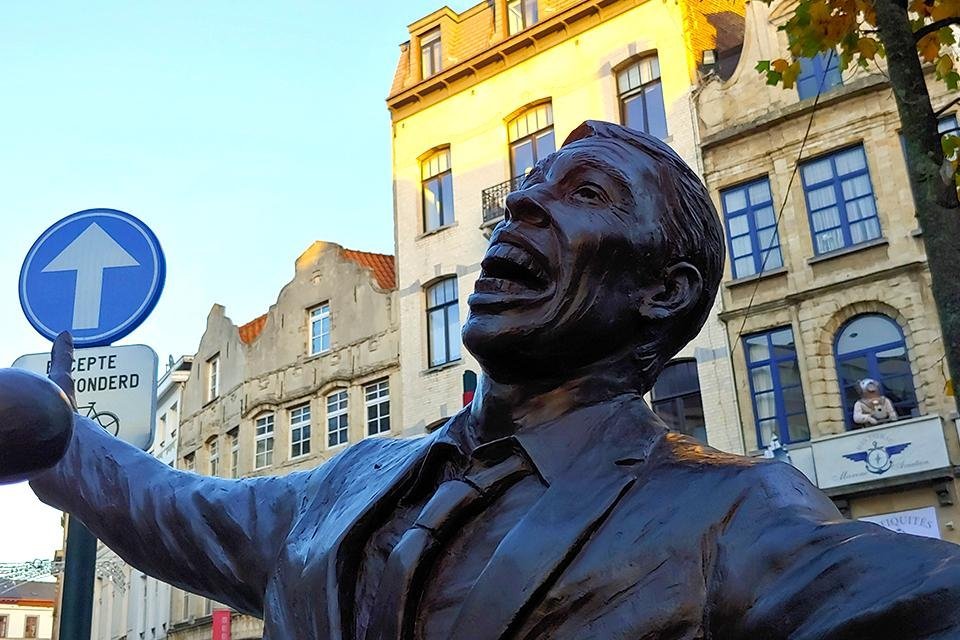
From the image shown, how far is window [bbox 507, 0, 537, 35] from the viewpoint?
19859mm

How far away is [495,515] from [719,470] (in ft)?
0.90

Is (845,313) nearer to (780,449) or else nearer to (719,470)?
(780,449)

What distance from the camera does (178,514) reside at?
1524 millimetres

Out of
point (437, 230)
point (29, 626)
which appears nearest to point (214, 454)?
point (437, 230)

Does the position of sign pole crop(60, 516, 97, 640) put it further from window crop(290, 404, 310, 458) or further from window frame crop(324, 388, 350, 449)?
window crop(290, 404, 310, 458)

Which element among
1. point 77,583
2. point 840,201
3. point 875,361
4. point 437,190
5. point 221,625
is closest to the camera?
point 77,583

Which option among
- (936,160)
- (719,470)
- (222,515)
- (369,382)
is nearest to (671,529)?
(719,470)

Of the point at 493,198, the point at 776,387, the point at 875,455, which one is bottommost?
the point at 875,455

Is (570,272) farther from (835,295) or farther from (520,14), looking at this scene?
(520,14)

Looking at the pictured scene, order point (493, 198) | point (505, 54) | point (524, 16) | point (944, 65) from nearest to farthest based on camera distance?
point (944, 65)
point (493, 198)
point (505, 54)
point (524, 16)

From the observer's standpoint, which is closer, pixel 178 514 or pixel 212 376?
pixel 178 514

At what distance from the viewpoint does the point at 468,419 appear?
1.34m

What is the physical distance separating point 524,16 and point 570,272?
1978 cm

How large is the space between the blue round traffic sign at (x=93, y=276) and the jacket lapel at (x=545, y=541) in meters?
2.48
